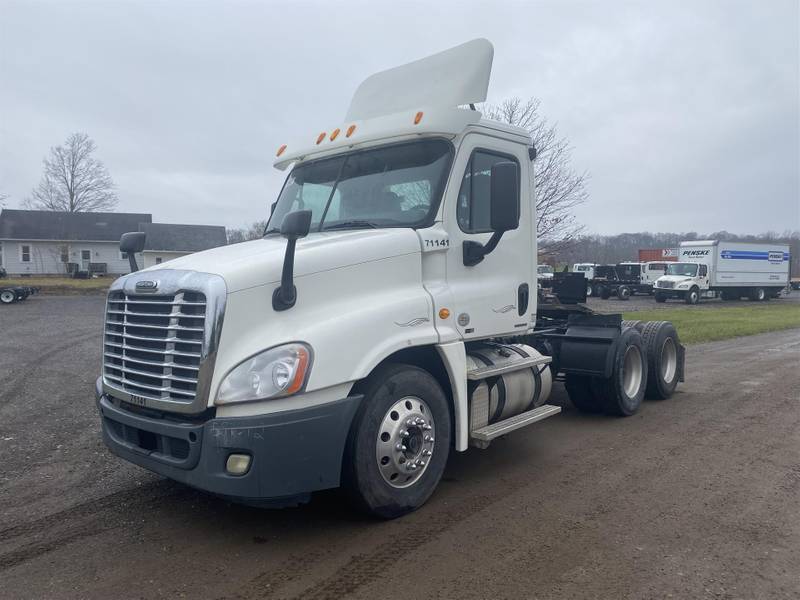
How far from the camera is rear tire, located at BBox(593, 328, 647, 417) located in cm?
689

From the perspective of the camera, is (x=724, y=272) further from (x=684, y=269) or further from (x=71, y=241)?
(x=71, y=241)

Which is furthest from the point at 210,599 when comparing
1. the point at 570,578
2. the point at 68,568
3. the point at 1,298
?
the point at 1,298

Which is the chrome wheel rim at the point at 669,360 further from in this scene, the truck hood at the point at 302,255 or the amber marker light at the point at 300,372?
the amber marker light at the point at 300,372

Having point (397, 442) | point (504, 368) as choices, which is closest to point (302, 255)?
point (397, 442)

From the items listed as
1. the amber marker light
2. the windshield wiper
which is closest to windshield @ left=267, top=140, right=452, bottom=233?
the windshield wiper

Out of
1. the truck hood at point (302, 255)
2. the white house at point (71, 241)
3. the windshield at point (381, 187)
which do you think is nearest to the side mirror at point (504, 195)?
the windshield at point (381, 187)

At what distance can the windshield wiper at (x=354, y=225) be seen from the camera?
4.75 m

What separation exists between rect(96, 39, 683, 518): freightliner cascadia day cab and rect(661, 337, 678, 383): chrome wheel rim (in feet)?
10.0

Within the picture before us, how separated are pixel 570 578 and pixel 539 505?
1.05 meters

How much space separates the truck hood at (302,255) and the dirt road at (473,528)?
1599mm

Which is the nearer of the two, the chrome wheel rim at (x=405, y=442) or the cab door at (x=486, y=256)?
the chrome wheel rim at (x=405, y=442)

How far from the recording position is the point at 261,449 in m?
3.43

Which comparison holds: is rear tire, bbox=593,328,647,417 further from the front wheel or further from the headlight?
the headlight

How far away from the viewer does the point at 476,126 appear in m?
5.03
